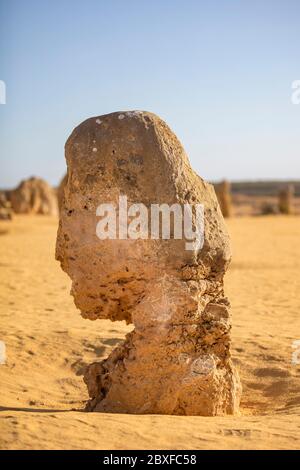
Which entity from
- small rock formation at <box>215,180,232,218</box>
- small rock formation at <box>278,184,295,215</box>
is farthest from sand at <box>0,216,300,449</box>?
small rock formation at <box>278,184,295,215</box>

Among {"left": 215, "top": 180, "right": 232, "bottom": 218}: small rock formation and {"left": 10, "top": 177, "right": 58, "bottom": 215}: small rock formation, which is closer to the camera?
{"left": 215, "top": 180, "right": 232, "bottom": 218}: small rock formation

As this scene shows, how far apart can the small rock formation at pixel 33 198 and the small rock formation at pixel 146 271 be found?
30.0m

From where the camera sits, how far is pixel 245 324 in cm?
919

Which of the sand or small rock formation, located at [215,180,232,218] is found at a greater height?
small rock formation, located at [215,180,232,218]

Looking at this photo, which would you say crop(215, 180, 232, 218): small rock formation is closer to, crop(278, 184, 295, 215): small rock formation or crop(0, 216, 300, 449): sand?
crop(278, 184, 295, 215): small rock formation

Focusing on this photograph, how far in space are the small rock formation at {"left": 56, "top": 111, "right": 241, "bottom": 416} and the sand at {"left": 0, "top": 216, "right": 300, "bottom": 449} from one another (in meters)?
0.40

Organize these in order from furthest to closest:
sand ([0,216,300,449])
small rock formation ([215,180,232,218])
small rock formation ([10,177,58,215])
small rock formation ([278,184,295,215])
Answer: small rock formation ([278,184,295,215]) < small rock formation ([10,177,58,215]) < small rock formation ([215,180,232,218]) < sand ([0,216,300,449])

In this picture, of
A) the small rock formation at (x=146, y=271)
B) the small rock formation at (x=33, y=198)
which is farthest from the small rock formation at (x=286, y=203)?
the small rock formation at (x=146, y=271)

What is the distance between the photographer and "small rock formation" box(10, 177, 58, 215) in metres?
35.0

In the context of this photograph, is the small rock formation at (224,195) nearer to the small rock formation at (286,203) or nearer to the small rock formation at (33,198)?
the small rock formation at (286,203)

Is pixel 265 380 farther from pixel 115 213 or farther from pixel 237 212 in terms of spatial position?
pixel 237 212

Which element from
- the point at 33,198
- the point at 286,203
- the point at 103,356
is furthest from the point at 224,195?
the point at 103,356

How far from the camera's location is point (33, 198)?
36.3m
